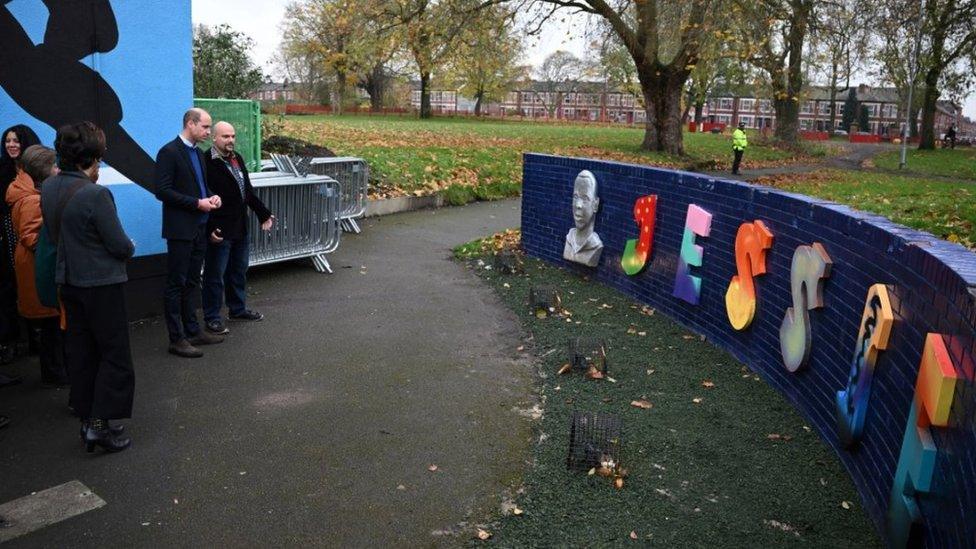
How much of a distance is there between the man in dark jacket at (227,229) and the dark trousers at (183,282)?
0.25 metres

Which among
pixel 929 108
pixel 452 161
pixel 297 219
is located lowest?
pixel 297 219

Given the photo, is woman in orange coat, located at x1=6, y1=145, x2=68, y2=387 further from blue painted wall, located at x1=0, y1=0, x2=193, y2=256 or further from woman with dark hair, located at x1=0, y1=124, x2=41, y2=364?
blue painted wall, located at x1=0, y1=0, x2=193, y2=256

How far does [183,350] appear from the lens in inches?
246

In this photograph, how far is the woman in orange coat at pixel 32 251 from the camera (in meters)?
5.04

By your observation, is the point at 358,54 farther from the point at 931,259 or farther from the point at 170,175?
the point at 931,259

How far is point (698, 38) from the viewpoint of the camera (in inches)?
815

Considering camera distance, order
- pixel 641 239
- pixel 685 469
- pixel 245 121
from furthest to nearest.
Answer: pixel 245 121, pixel 641 239, pixel 685 469

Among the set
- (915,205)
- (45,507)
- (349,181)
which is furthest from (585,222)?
(45,507)

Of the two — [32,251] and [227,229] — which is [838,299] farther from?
[32,251]

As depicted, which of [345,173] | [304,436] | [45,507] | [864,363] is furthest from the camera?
[345,173]

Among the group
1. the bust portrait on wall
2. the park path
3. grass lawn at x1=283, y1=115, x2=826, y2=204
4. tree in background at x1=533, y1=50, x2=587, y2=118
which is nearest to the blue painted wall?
the park path

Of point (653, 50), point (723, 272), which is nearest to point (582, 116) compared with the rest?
point (653, 50)

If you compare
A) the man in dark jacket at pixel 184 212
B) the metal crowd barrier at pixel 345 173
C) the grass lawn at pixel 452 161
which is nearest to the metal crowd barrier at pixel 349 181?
the metal crowd barrier at pixel 345 173

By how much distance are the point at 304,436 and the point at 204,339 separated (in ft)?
7.12
